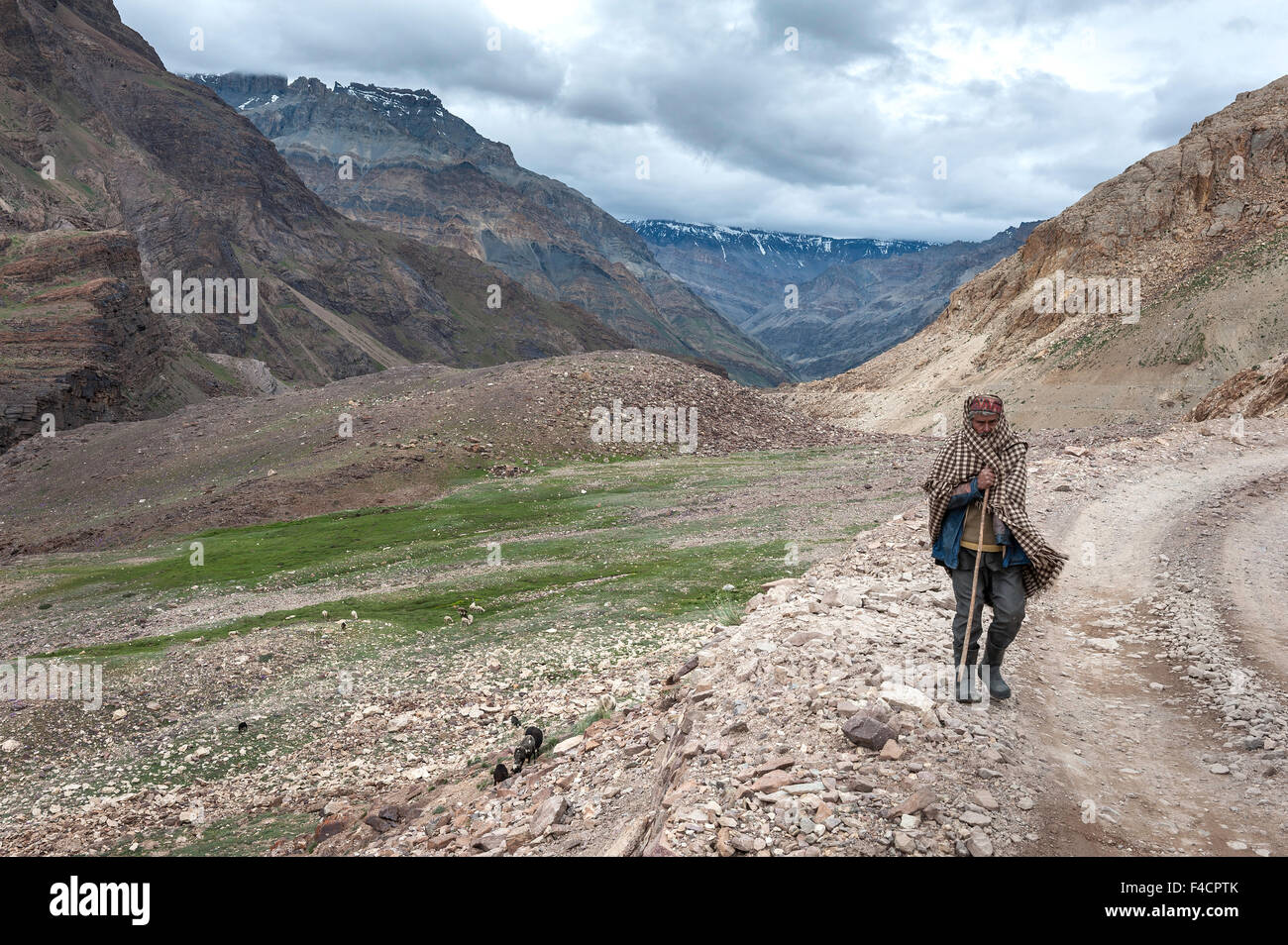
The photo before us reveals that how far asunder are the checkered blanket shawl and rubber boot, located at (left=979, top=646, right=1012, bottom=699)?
2.09 feet

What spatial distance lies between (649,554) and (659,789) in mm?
13191

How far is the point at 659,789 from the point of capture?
6.45m

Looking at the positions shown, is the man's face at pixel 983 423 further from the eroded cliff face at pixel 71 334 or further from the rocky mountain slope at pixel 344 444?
the eroded cliff face at pixel 71 334

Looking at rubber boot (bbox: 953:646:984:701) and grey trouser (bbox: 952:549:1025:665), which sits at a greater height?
grey trouser (bbox: 952:549:1025:665)

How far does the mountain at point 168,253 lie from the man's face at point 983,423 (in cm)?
5456

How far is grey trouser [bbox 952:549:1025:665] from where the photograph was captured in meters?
6.93

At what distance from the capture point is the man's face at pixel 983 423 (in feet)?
23.1

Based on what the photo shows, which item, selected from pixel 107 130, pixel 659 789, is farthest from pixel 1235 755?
pixel 107 130

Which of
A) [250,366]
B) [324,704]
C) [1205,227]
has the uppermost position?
[1205,227]

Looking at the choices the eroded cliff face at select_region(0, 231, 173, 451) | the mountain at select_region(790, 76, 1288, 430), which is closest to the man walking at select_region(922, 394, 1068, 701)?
the mountain at select_region(790, 76, 1288, 430)

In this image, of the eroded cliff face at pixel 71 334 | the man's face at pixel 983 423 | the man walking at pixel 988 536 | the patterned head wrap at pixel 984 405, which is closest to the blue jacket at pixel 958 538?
the man walking at pixel 988 536

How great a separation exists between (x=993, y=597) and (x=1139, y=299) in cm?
5772

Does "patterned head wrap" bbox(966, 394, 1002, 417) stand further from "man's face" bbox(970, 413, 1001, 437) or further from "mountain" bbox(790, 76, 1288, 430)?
"mountain" bbox(790, 76, 1288, 430)
